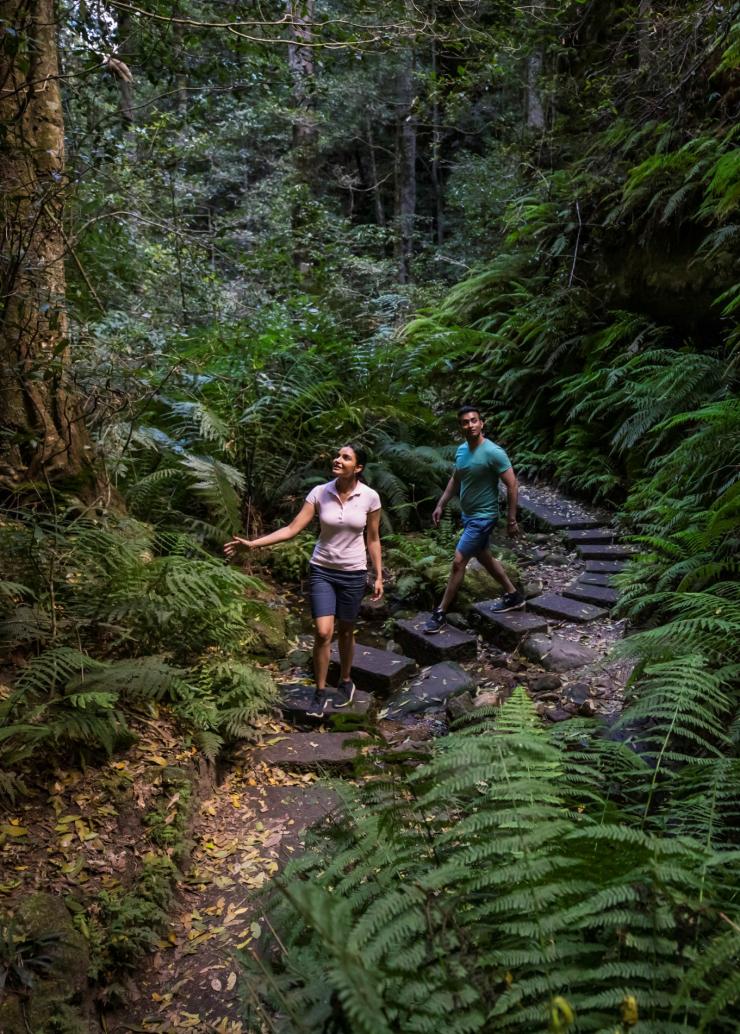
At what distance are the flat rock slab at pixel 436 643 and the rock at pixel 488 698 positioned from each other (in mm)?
557

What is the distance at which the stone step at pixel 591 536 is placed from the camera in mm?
7133

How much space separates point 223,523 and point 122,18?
4.01 m

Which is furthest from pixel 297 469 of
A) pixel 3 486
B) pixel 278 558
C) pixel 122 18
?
pixel 122 18

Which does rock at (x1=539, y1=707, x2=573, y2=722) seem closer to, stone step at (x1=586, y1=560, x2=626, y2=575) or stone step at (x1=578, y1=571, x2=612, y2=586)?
stone step at (x1=578, y1=571, x2=612, y2=586)

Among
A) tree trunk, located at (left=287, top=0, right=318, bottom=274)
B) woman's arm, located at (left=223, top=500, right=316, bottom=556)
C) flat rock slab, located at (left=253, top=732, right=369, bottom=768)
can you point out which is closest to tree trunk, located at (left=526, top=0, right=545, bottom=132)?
tree trunk, located at (left=287, top=0, right=318, bottom=274)

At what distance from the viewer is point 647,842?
51.4 inches

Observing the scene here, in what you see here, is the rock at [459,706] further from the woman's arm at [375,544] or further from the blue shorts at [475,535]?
the blue shorts at [475,535]

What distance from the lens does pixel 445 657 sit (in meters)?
5.49

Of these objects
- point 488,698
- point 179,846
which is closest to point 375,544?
point 488,698

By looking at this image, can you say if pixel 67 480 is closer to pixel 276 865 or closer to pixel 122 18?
pixel 276 865

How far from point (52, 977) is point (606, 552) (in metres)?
5.81

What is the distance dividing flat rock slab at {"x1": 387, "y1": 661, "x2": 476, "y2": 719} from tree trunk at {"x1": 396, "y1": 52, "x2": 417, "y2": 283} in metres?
14.6

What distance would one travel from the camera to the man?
563 centimetres

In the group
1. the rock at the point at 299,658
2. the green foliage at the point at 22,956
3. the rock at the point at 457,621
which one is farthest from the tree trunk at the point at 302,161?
the green foliage at the point at 22,956
